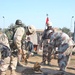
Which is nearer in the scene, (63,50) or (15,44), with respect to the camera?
(63,50)

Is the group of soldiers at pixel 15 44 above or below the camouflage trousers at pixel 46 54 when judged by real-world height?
above

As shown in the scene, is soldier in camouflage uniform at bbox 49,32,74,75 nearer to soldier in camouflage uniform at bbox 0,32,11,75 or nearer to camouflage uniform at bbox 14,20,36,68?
camouflage uniform at bbox 14,20,36,68

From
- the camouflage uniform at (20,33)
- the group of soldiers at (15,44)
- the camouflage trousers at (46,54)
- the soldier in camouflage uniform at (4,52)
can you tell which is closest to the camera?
the soldier in camouflage uniform at (4,52)

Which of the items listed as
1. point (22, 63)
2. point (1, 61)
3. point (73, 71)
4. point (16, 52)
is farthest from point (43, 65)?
point (1, 61)

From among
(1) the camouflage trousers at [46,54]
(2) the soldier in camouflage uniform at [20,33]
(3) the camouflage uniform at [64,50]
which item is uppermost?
(2) the soldier in camouflage uniform at [20,33]

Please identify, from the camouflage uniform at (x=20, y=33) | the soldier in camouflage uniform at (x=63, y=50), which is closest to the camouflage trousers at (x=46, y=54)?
the camouflage uniform at (x=20, y=33)

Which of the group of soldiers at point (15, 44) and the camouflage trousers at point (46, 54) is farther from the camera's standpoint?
the camouflage trousers at point (46, 54)

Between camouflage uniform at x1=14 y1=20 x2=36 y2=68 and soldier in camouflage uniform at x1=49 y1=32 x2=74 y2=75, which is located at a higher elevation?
camouflage uniform at x1=14 y1=20 x2=36 y2=68

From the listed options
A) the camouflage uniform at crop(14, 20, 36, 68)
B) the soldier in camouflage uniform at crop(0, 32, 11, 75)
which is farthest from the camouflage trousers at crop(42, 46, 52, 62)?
the soldier in camouflage uniform at crop(0, 32, 11, 75)

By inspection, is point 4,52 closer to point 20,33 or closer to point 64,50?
point 20,33

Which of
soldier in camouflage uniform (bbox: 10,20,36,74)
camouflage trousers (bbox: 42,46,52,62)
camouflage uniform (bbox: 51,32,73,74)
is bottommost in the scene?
camouflage trousers (bbox: 42,46,52,62)

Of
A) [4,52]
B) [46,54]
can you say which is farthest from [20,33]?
[46,54]

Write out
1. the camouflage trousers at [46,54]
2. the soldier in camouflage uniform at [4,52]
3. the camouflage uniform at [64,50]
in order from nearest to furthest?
the soldier in camouflage uniform at [4,52] < the camouflage uniform at [64,50] < the camouflage trousers at [46,54]

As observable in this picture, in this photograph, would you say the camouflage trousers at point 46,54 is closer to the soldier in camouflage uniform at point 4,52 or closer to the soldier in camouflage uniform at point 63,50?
the soldier in camouflage uniform at point 63,50
